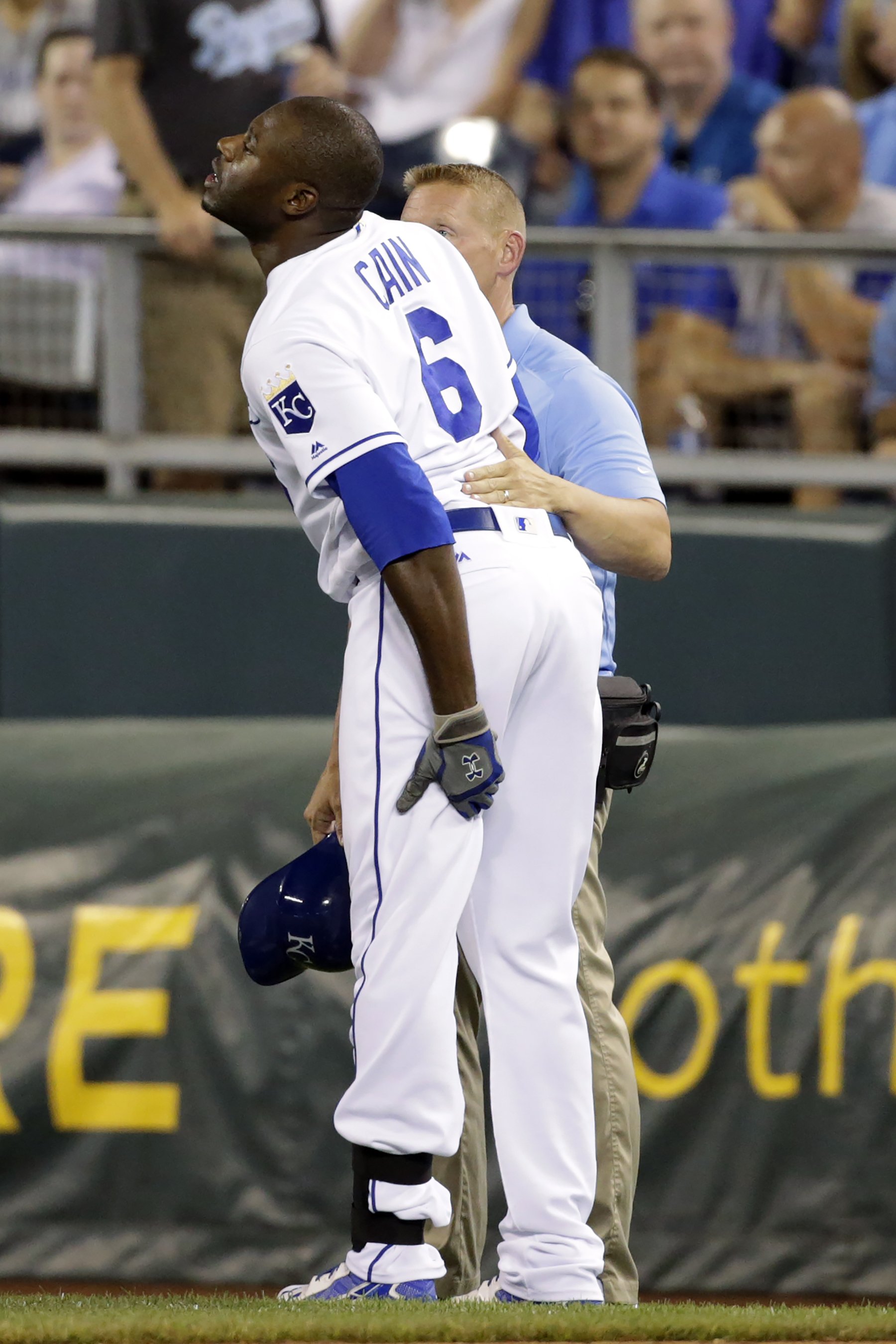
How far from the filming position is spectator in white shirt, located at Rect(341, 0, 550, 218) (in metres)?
6.48

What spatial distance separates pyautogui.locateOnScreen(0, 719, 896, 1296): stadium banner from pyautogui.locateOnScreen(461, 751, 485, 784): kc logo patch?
2.30 metres

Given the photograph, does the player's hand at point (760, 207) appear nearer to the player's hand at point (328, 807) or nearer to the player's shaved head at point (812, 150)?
the player's shaved head at point (812, 150)

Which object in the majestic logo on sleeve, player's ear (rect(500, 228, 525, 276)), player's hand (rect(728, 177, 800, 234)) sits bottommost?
the majestic logo on sleeve

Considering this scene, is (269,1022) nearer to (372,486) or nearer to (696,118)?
(372,486)

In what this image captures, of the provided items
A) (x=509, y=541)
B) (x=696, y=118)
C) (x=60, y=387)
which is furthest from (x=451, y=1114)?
(x=696, y=118)

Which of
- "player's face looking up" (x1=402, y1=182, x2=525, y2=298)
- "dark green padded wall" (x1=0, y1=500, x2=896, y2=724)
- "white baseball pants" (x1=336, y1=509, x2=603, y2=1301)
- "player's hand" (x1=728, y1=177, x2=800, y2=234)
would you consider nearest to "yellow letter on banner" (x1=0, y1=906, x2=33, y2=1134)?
"dark green padded wall" (x1=0, y1=500, x2=896, y2=724)

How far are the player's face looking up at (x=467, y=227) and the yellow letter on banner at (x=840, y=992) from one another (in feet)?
7.52

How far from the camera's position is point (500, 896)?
2.71 metres

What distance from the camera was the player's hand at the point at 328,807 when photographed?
9.53 ft

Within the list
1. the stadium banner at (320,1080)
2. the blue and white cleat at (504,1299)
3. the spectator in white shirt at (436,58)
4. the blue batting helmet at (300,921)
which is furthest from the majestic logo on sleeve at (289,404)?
the spectator in white shirt at (436,58)

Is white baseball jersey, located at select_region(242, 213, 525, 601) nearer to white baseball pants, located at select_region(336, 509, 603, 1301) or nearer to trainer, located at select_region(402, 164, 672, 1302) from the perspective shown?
white baseball pants, located at select_region(336, 509, 603, 1301)

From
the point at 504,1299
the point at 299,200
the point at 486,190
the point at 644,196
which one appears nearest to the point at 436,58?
the point at 644,196

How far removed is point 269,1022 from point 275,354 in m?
2.59

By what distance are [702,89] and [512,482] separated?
4.39 m
